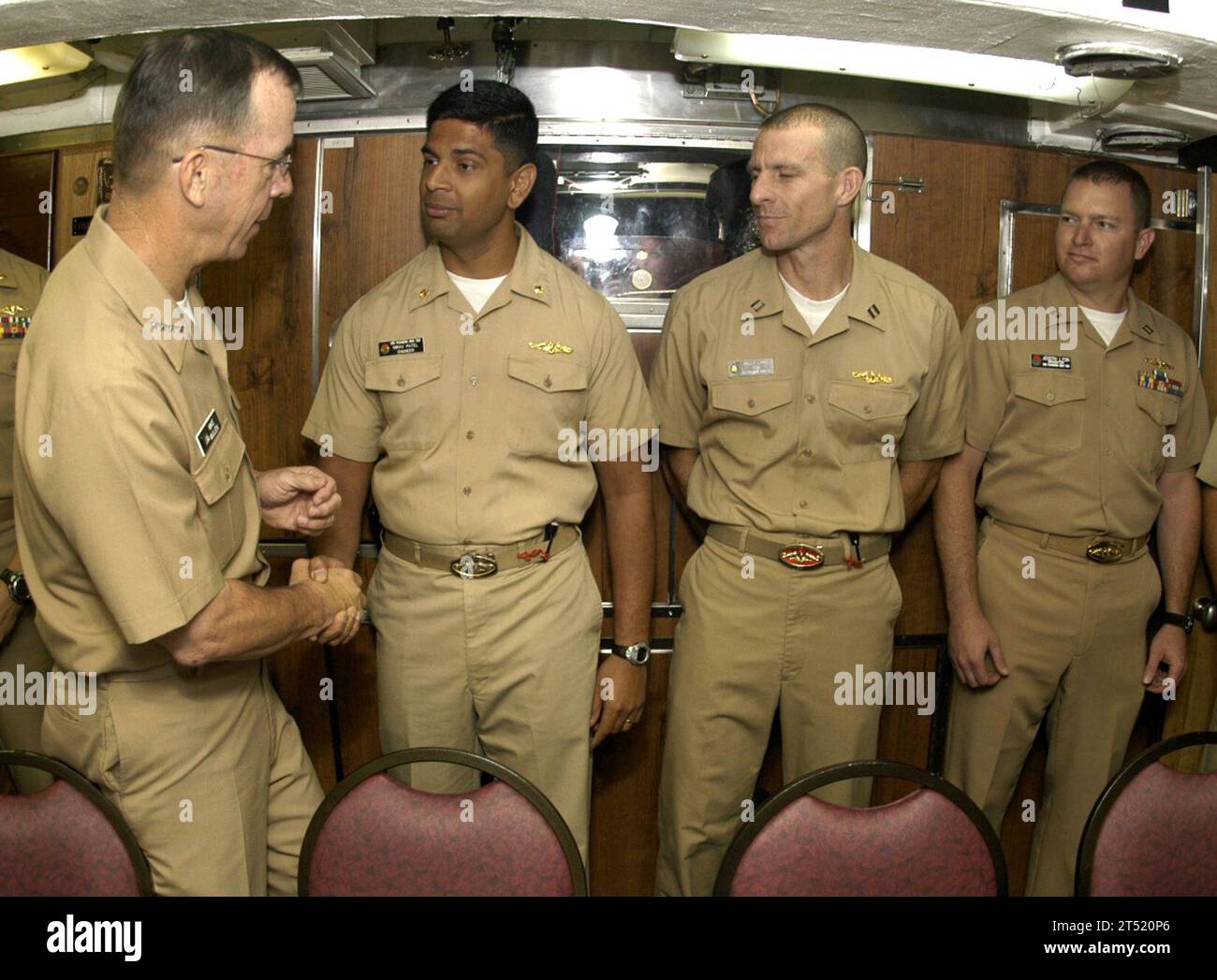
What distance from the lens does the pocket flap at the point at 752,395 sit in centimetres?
282

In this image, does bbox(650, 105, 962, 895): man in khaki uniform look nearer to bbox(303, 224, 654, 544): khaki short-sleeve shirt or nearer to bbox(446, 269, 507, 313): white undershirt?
bbox(303, 224, 654, 544): khaki short-sleeve shirt

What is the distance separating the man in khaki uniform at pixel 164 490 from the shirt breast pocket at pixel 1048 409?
2037mm

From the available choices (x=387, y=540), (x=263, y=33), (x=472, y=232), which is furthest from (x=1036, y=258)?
(x=263, y=33)

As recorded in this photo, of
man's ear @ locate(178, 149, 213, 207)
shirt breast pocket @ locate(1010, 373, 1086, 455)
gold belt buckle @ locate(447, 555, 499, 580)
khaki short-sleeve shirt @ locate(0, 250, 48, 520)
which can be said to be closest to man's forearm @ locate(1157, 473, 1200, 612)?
shirt breast pocket @ locate(1010, 373, 1086, 455)

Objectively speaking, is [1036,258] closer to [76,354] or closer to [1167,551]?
[1167,551]

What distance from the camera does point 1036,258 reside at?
332 centimetres

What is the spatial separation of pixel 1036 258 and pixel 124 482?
9.09 feet

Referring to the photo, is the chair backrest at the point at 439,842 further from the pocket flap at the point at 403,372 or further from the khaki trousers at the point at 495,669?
the pocket flap at the point at 403,372

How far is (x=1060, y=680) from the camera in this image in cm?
308

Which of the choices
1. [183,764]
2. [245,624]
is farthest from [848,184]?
[183,764]

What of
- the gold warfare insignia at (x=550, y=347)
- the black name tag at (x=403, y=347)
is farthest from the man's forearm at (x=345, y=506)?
the gold warfare insignia at (x=550, y=347)

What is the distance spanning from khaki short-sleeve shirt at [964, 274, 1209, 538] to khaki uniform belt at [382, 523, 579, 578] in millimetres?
1346

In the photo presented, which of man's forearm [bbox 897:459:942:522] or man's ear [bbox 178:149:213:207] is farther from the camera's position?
man's forearm [bbox 897:459:942:522]

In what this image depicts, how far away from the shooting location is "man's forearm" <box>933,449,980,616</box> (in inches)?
121
